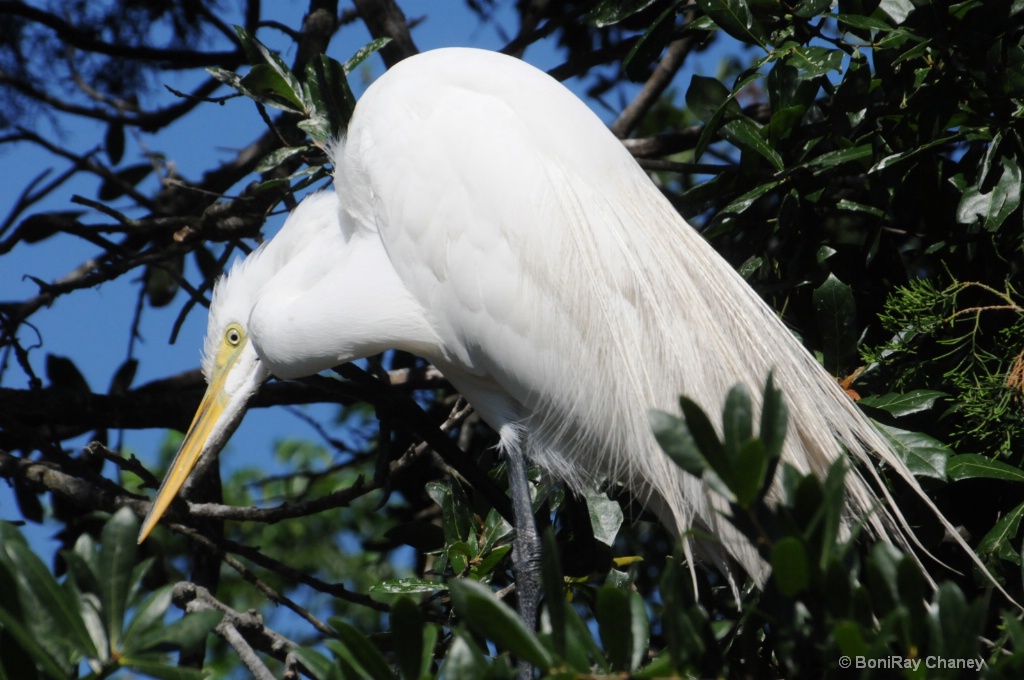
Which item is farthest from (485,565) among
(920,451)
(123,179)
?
(123,179)

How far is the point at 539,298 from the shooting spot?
2.02m

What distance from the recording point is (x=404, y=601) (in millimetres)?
1159

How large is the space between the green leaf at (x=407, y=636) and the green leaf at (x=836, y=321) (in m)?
1.12

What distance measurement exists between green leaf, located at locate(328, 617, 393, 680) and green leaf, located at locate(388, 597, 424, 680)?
21 mm

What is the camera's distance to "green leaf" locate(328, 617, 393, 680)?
44.7 inches

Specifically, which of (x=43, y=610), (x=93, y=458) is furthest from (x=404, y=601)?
(x=93, y=458)

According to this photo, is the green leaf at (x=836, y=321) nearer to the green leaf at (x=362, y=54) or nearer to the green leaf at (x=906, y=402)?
the green leaf at (x=906, y=402)

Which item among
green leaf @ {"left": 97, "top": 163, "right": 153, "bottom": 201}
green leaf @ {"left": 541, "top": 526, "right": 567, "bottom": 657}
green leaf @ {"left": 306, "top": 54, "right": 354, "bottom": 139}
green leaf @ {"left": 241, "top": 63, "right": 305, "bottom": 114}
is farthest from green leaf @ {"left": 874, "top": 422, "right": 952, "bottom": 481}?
green leaf @ {"left": 97, "top": 163, "right": 153, "bottom": 201}

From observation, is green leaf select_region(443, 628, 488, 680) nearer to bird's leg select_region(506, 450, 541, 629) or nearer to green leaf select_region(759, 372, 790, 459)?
green leaf select_region(759, 372, 790, 459)

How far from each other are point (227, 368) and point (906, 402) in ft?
4.73

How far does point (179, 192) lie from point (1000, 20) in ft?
7.13

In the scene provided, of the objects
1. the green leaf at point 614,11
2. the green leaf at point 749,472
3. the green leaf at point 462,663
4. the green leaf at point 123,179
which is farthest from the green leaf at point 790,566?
the green leaf at point 123,179

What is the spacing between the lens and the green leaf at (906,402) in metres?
1.89

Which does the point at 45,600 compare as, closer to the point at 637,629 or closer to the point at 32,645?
the point at 32,645
